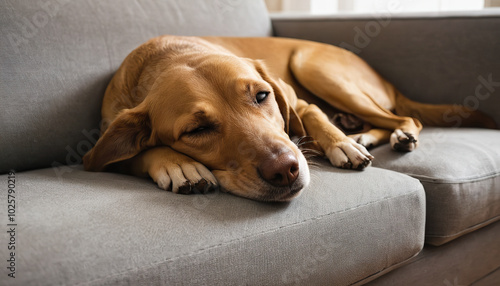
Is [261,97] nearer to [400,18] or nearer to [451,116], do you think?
[451,116]

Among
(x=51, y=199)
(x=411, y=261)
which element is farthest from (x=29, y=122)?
(x=411, y=261)

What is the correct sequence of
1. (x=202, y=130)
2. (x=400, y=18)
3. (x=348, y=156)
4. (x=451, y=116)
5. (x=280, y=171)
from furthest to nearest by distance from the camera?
(x=400, y=18), (x=451, y=116), (x=348, y=156), (x=202, y=130), (x=280, y=171)

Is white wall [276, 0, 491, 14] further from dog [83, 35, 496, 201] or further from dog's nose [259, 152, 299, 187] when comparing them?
dog's nose [259, 152, 299, 187]

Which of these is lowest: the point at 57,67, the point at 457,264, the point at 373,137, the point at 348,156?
the point at 457,264

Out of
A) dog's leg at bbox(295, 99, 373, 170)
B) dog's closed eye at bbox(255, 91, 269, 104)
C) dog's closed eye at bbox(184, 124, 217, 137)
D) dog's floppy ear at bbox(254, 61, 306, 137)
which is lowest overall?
dog's leg at bbox(295, 99, 373, 170)

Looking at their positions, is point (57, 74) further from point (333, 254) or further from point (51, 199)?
point (333, 254)

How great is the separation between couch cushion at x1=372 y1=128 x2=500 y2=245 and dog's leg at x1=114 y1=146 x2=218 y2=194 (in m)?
0.79

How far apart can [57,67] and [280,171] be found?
112cm

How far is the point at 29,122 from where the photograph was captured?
5.70ft

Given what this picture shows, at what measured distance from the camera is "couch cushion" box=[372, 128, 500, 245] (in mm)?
1607

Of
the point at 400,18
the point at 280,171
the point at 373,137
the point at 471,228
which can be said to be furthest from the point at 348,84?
the point at 280,171

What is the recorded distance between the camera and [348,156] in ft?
5.40

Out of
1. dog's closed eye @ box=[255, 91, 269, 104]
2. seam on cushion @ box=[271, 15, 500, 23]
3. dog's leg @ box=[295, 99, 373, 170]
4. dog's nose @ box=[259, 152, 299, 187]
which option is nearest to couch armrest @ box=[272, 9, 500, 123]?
seam on cushion @ box=[271, 15, 500, 23]

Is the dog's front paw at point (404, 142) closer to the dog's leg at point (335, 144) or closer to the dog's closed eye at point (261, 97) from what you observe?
the dog's leg at point (335, 144)
